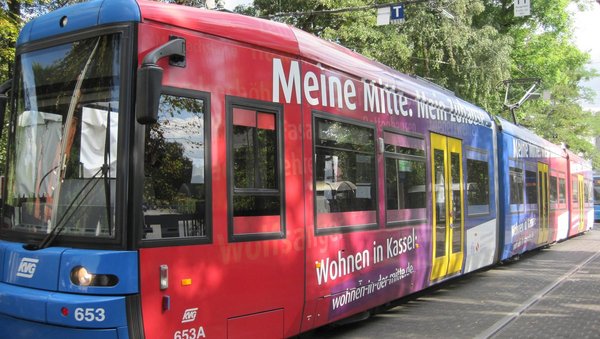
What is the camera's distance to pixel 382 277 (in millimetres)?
6547

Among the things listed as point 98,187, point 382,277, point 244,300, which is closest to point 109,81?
point 98,187

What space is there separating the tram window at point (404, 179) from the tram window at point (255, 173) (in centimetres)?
214

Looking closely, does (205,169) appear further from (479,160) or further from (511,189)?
(511,189)

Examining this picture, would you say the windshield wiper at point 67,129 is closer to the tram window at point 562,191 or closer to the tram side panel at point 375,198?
the tram side panel at point 375,198

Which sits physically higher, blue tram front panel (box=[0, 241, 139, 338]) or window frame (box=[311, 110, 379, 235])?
window frame (box=[311, 110, 379, 235])

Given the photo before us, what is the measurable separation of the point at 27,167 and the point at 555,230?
52.0 feet

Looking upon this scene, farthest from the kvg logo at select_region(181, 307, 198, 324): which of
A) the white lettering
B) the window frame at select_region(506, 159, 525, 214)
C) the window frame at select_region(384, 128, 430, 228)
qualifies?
the window frame at select_region(506, 159, 525, 214)

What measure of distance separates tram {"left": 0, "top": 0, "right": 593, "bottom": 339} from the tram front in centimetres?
1

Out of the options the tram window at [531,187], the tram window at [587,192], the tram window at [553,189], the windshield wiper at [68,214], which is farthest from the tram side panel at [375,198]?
the tram window at [587,192]

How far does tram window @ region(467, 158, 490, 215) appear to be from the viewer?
9.55 m

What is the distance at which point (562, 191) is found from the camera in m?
18.1

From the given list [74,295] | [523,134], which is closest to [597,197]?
[523,134]

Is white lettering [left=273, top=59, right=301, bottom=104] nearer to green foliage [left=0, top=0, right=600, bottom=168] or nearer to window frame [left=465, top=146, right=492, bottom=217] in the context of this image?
window frame [left=465, top=146, right=492, bottom=217]

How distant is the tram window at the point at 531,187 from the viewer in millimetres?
13586
